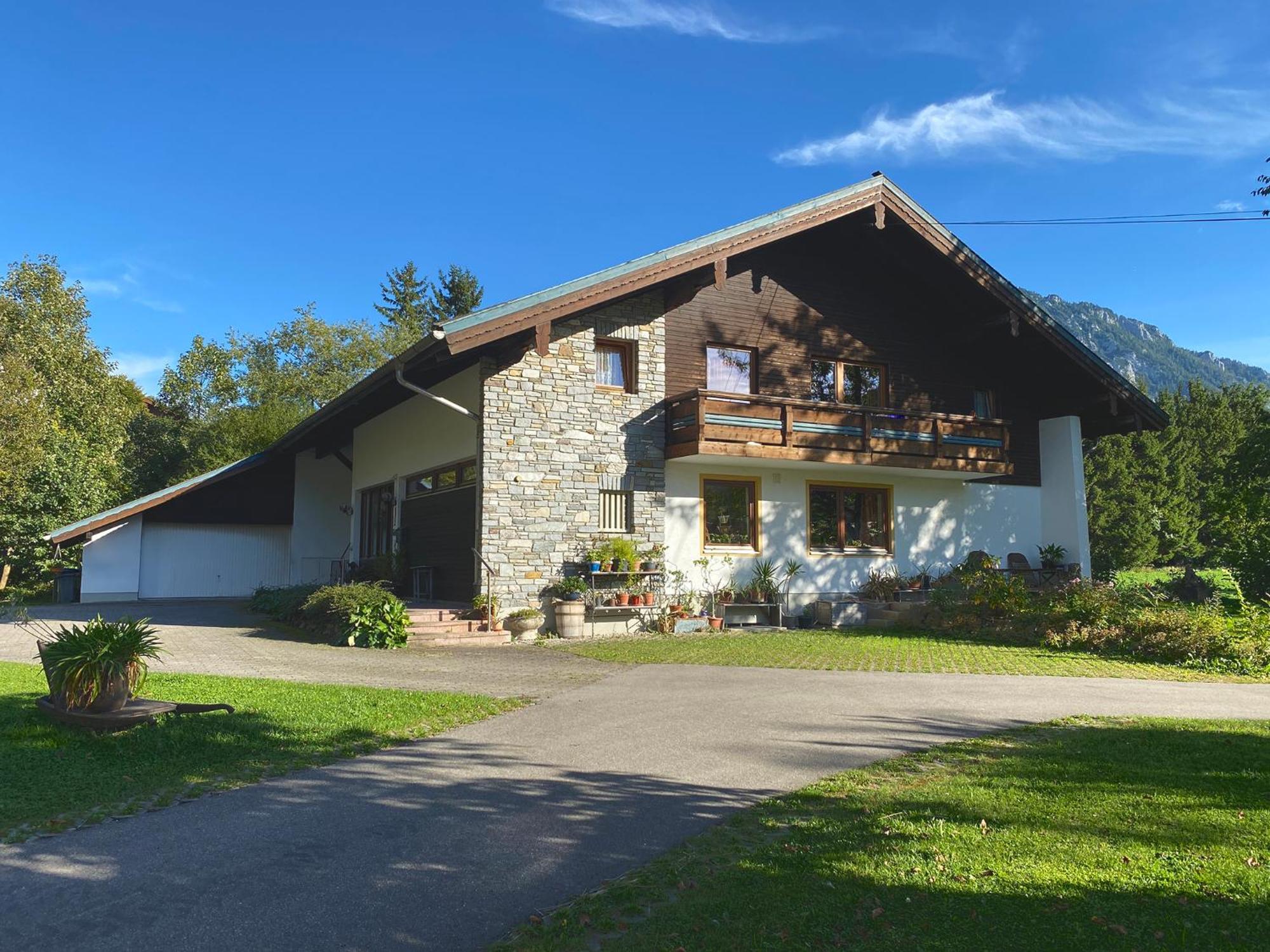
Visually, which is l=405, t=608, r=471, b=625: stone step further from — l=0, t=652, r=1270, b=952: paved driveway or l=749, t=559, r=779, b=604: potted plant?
l=0, t=652, r=1270, b=952: paved driveway

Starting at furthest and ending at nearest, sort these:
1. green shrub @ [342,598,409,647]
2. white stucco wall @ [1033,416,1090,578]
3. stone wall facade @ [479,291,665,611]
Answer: white stucco wall @ [1033,416,1090,578]
stone wall facade @ [479,291,665,611]
green shrub @ [342,598,409,647]

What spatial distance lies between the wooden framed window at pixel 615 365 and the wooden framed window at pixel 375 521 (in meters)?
6.83

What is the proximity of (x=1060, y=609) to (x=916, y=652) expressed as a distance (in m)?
3.10

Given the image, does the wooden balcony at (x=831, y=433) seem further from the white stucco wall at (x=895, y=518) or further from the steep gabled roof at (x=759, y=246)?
the steep gabled roof at (x=759, y=246)

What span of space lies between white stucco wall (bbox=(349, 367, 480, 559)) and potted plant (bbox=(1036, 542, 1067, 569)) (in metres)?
13.3

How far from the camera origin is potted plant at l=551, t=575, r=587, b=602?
51.2 feet

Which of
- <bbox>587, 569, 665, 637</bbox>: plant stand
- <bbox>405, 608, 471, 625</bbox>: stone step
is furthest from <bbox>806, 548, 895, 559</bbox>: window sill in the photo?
<bbox>405, 608, 471, 625</bbox>: stone step

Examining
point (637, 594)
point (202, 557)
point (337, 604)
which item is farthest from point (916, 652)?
point (202, 557)

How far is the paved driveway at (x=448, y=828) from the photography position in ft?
12.3

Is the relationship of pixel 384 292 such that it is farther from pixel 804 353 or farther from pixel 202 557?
pixel 804 353

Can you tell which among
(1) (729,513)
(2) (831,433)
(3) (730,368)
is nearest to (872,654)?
(1) (729,513)

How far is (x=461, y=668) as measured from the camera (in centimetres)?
1136

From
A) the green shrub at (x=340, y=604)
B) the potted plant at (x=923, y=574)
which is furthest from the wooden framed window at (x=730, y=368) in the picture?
the green shrub at (x=340, y=604)

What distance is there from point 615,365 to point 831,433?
14.3 ft
